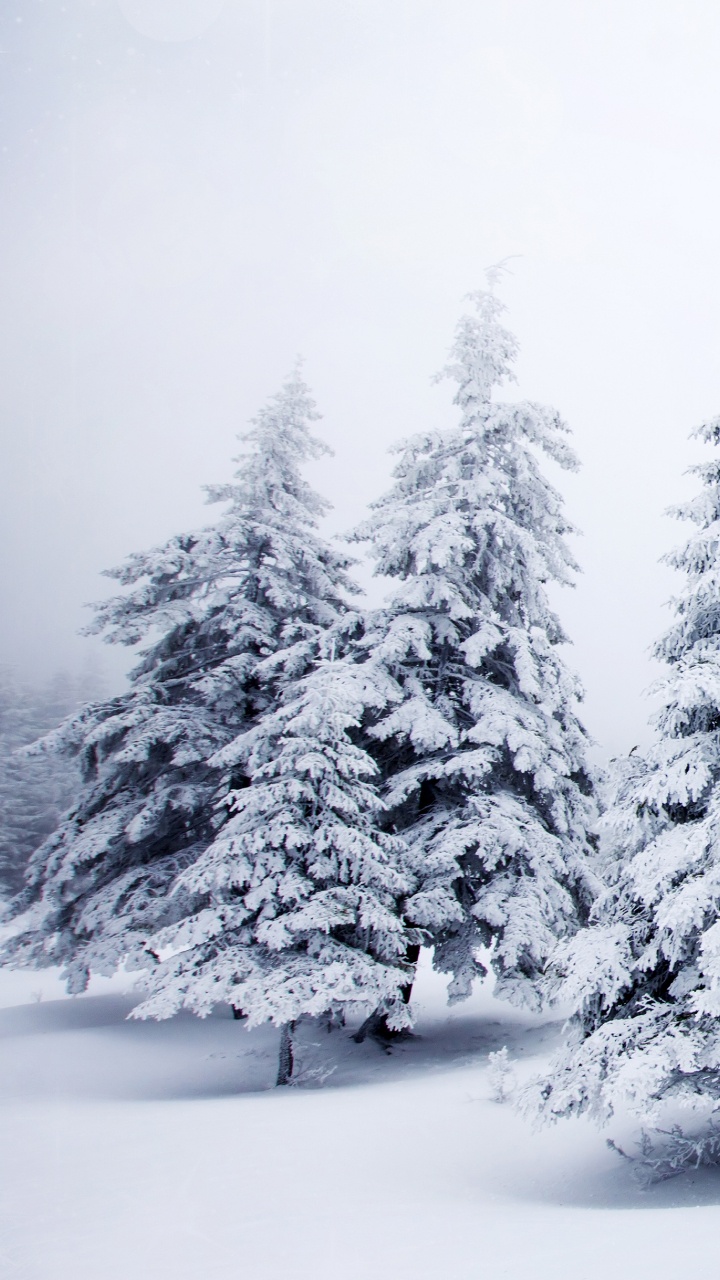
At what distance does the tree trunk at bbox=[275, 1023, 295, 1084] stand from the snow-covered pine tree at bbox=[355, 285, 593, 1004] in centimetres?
256

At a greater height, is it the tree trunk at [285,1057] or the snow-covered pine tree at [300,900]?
the snow-covered pine tree at [300,900]

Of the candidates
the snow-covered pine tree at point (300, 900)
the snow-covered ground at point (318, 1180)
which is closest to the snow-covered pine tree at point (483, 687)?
the snow-covered pine tree at point (300, 900)

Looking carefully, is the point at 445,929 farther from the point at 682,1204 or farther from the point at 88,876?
the point at 88,876

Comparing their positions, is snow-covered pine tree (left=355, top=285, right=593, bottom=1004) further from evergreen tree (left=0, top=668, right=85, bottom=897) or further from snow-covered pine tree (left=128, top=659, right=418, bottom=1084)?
evergreen tree (left=0, top=668, right=85, bottom=897)

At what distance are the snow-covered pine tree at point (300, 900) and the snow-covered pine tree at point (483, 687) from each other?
996mm

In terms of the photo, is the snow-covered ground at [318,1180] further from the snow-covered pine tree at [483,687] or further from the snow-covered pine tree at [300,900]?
the snow-covered pine tree at [483,687]

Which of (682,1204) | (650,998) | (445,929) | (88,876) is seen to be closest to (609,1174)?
(682,1204)

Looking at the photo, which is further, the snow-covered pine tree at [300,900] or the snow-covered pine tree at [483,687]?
the snow-covered pine tree at [483,687]

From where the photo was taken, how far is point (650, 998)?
6.67m

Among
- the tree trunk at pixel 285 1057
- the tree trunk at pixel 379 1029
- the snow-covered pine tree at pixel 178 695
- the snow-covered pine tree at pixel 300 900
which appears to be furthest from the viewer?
the snow-covered pine tree at pixel 178 695

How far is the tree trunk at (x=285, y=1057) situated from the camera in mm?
10938

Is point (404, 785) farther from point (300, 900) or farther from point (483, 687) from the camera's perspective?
point (300, 900)

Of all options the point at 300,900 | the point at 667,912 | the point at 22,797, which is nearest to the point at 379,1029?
the point at 300,900

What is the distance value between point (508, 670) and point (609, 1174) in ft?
27.1
